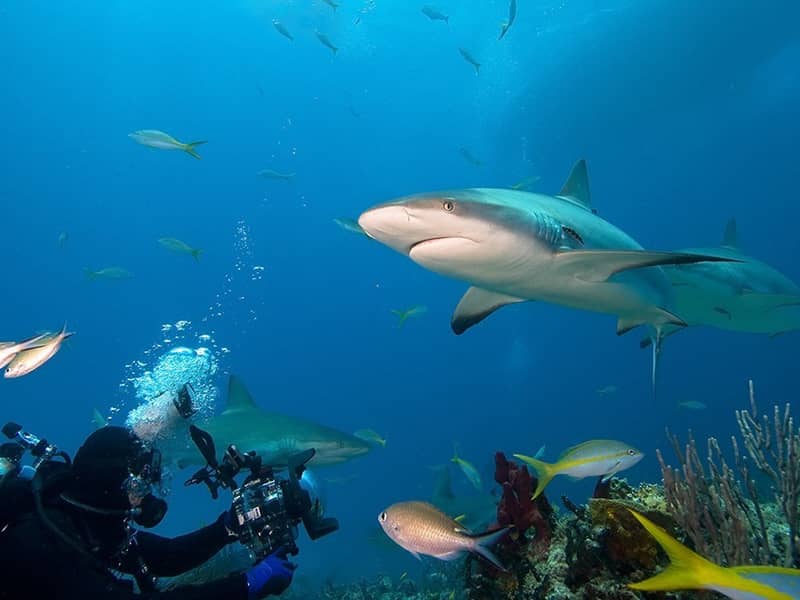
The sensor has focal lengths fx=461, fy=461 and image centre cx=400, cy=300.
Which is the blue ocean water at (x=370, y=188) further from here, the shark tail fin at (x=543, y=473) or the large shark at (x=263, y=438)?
the shark tail fin at (x=543, y=473)

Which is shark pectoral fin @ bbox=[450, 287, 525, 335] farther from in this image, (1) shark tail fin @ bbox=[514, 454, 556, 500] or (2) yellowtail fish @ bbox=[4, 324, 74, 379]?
(2) yellowtail fish @ bbox=[4, 324, 74, 379]

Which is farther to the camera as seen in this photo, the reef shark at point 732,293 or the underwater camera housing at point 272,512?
the reef shark at point 732,293

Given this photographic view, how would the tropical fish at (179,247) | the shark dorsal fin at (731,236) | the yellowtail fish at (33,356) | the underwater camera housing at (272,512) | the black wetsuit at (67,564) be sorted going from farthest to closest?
1. the tropical fish at (179,247)
2. the shark dorsal fin at (731,236)
3. the yellowtail fish at (33,356)
4. the underwater camera housing at (272,512)
5. the black wetsuit at (67,564)

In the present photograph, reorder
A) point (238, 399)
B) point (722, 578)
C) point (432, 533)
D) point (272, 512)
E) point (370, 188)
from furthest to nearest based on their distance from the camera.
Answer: point (370, 188) < point (238, 399) < point (272, 512) < point (432, 533) < point (722, 578)

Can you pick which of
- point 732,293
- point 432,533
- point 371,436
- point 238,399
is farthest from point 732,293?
point 238,399

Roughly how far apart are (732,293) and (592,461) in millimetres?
5399

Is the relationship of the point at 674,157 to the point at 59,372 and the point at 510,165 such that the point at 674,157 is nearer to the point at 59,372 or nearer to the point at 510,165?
the point at 510,165

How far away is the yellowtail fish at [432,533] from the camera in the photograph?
9.43 feet

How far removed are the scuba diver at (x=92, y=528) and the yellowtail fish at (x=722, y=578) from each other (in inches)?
94.9

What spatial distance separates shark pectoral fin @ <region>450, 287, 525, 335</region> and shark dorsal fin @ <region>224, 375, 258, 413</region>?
5810mm

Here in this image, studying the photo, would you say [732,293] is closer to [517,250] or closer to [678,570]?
[517,250]

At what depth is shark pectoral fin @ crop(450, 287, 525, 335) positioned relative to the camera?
4.75m

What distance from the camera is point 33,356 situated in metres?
4.02

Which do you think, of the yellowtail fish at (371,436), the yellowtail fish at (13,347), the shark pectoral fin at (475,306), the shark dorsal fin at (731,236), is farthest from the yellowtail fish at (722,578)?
the yellowtail fish at (371,436)
